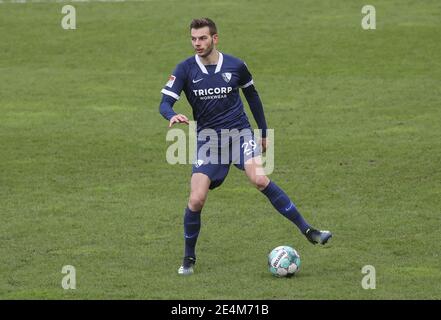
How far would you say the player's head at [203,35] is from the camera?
450 inches

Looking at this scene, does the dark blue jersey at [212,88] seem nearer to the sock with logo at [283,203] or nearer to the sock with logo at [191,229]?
the sock with logo at [283,203]

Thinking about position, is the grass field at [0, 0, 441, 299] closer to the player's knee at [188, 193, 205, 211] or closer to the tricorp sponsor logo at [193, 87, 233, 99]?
the player's knee at [188, 193, 205, 211]

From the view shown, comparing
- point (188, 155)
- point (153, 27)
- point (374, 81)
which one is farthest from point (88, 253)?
point (153, 27)

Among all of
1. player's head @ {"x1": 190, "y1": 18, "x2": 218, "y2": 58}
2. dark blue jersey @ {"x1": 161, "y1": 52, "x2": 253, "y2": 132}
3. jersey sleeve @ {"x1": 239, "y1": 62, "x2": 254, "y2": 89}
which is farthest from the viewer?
jersey sleeve @ {"x1": 239, "y1": 62, "x2": 254, "y2": 89}

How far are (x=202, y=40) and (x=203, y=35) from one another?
6 centimetres

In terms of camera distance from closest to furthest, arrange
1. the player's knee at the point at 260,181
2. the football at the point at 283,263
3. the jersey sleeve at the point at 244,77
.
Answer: the football at the point at 283,263 < the player's knee at the point at 260,181 < the jersey sleeve at the point at 244,77

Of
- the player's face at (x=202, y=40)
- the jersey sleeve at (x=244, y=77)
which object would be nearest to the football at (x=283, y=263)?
the jersey sleeve at (x=244, y=77)

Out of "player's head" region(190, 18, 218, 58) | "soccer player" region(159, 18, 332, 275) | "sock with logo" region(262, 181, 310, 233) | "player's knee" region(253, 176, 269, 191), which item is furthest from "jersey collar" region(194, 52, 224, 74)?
"sock with logo" region(262, 181, 310, 233)

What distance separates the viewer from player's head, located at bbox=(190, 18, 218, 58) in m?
11.4

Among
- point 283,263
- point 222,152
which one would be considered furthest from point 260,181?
point 283,263

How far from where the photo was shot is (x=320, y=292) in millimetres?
10609

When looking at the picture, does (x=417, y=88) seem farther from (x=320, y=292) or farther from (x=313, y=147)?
(x=320, y=292)

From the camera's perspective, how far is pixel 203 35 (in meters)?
11.5
